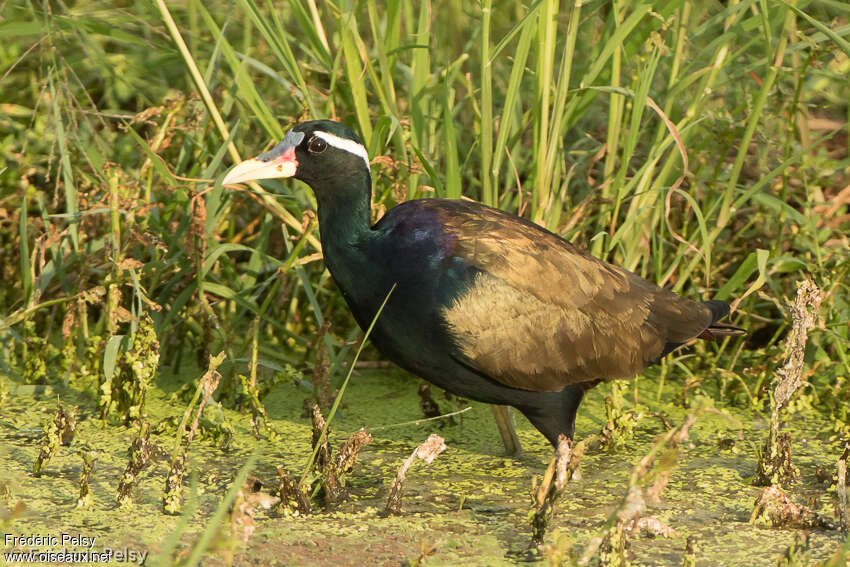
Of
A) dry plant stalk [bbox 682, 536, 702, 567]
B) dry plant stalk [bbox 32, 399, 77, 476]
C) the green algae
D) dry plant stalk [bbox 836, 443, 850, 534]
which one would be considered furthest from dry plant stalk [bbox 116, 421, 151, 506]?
dry plant stalk [bbox 836, 443, 850, 534]

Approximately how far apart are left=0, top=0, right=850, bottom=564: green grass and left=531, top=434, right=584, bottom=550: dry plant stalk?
1042 millimetres

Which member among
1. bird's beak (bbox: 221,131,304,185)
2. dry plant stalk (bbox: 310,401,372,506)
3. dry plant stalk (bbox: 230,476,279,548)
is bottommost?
dry plant stalk (bbox: 310,401,372,506)

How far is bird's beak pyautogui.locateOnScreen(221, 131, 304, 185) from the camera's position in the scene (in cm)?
348

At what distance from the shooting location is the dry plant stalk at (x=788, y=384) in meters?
3.39

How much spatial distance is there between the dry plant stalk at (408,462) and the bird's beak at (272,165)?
3.23 ft

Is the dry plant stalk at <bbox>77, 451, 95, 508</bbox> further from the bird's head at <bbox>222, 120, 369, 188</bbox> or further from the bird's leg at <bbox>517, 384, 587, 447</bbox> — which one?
the bird's leg at <bbox>517, 384, 587, 447</bbox>

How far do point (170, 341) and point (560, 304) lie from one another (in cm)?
171

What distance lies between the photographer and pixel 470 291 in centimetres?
334

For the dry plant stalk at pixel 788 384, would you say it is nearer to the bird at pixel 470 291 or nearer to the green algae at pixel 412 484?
the green algae at pixel 412 484

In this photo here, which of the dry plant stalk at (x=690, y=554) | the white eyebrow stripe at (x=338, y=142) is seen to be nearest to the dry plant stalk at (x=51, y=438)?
the white eyebrow stripe at (x=338, y=142)

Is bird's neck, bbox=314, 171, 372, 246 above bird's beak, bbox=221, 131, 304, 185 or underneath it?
underneath

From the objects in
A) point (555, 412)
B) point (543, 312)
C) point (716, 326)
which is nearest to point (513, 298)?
point (543, 312)

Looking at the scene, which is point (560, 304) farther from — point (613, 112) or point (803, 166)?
point (803, 166)

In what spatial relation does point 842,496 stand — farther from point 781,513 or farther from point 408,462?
point 408,462
